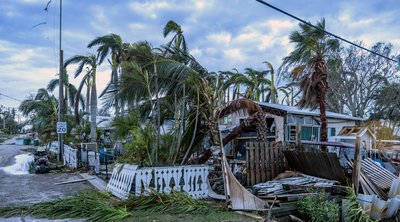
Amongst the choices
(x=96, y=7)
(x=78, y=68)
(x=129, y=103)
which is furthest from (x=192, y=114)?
(x=78, y=68)

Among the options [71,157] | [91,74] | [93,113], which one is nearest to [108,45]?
[91,74]

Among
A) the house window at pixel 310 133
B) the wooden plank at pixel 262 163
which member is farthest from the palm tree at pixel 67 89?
the wooden plank at pixel 262 163

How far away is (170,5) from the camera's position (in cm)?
914

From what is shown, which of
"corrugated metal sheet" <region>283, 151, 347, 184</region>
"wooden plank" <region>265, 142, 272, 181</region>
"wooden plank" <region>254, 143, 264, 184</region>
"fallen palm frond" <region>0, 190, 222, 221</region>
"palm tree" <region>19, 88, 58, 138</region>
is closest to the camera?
"fallen palm frond" <region>0, 190, 222, 221</region>

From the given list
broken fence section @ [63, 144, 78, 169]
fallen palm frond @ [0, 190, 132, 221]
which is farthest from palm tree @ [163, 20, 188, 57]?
broken fence section @ [63, 144, 78, 169]

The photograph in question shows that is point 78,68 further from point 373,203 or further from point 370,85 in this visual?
point 370,85

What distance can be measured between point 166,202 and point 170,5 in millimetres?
5180

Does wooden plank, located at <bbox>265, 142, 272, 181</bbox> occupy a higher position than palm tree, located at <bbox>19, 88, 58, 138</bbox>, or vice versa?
palm tree, located at <bbox>19, 88, 58, 138</bbox>

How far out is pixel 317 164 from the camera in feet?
29.2

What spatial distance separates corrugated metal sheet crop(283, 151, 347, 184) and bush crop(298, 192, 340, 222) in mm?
1363

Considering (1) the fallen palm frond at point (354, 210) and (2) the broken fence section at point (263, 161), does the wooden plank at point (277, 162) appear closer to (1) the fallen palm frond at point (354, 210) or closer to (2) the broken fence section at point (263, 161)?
(2) the broken fence section at point (263, 161)

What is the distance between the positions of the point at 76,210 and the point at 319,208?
509 centimetres

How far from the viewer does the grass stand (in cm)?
667

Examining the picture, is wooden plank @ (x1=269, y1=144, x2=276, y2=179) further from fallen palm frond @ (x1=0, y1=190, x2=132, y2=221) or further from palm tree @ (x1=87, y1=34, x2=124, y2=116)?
palm tree @ (x1=87, y1=34, x2=124, y2=116)
